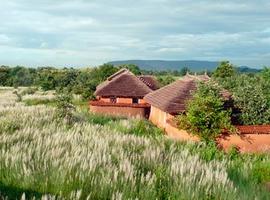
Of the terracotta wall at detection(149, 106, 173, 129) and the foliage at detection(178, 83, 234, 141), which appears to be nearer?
the foliage at detection(178, 83, 234, 141)

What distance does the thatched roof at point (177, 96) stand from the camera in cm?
2645

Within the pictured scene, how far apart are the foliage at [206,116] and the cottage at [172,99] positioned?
8.20 feet

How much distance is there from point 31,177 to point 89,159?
1599 mm

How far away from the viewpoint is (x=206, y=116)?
20.7 meters

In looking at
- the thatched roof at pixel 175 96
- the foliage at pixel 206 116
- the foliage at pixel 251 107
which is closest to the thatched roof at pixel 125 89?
the thatched roof at pixel 175 96

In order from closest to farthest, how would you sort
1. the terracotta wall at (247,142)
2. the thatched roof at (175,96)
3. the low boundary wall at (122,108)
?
the terracotta wall at (247,142)
the thatched roof at (175,96)
the low boundary wall at (122,108)

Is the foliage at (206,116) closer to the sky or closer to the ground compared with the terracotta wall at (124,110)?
closer to the sky

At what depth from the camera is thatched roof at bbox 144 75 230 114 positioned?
26.5 m

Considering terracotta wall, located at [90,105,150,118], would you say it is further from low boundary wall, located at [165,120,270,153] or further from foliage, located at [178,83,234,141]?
low boundary wall, located at [165,120,270,153]

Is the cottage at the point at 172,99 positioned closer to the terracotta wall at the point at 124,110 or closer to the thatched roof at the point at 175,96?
the thatched roof at the point at 175,96

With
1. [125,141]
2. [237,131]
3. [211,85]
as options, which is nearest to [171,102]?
[211,85]

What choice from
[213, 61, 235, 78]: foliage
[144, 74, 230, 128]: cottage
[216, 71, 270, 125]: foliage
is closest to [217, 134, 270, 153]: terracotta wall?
[216, 71, 270, 125]: foliage

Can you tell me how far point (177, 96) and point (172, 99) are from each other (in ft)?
1.06

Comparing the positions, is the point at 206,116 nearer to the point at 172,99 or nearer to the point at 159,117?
the point at 172,99
